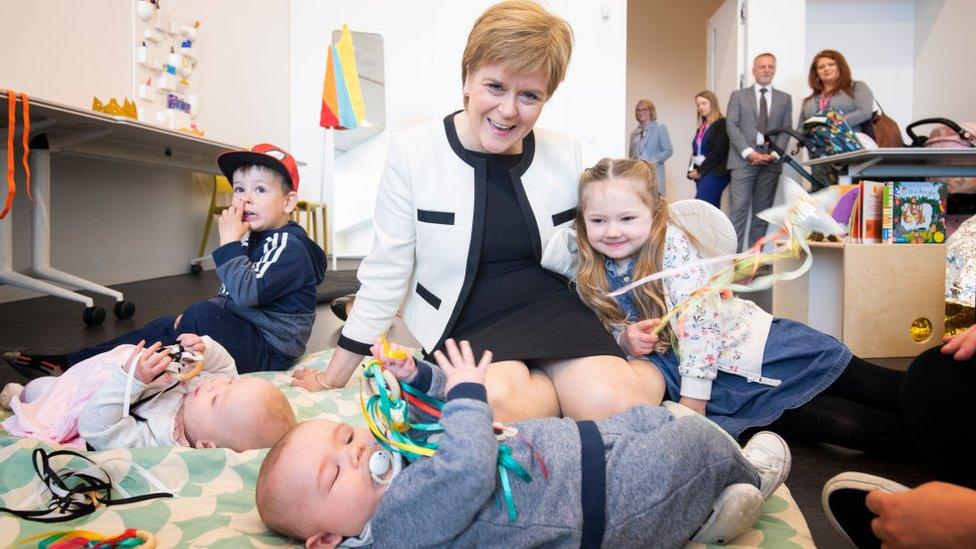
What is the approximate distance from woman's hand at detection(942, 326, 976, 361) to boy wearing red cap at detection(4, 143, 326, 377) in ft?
4.87

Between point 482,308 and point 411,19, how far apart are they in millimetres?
6145

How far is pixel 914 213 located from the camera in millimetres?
2482

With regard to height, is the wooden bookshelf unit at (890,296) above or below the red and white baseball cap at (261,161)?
below

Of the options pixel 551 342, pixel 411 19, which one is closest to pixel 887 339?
pixel 551 342

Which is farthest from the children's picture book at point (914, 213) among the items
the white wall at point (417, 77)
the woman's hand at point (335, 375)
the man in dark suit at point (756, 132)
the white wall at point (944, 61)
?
the white wall at point (417, 77)

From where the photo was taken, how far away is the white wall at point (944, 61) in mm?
5824

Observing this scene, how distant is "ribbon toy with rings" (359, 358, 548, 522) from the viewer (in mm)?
814

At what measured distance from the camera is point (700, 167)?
6.08 metres

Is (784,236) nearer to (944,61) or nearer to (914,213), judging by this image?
(914,213)

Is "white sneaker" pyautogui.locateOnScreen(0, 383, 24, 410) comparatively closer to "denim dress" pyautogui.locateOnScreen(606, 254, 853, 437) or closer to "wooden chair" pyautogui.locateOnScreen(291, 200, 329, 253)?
"denim dress" pyautogui.locateOnScreen(606, 254, 853, 437)

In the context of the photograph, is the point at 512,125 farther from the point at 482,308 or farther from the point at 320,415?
the point at 320,415

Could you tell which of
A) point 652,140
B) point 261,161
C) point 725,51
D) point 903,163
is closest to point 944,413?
point 261,161

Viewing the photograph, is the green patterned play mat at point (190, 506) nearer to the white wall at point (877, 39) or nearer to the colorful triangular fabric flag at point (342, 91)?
the colorful triangular fabric flag at point (342, 91)

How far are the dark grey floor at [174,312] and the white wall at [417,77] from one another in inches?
81.0
